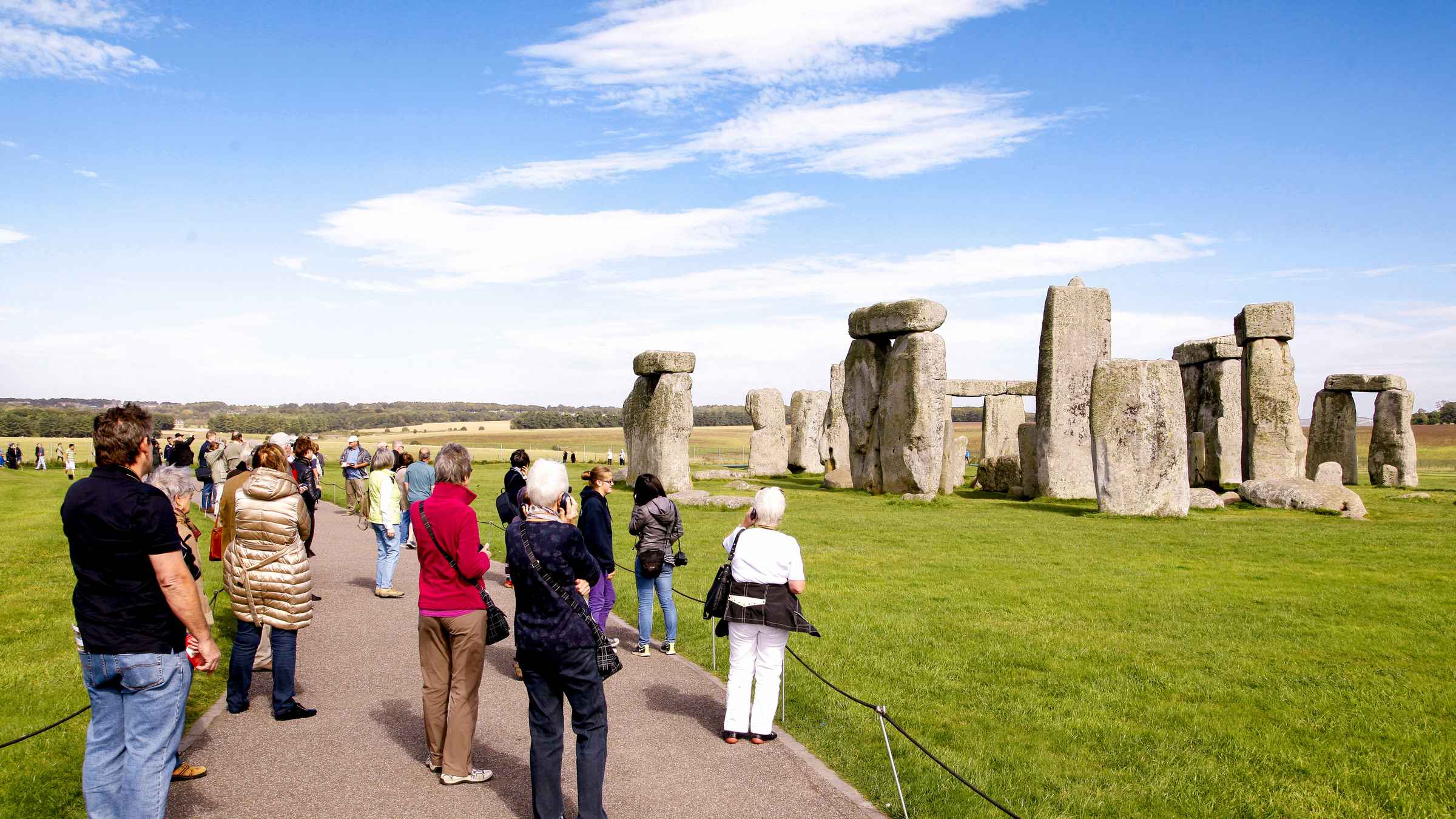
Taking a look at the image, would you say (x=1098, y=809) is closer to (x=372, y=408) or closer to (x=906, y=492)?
(x=906, y=492)

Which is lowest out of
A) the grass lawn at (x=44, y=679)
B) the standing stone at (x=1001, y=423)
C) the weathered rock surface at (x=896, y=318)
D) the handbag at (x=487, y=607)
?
the grass lawn at (x=44, y=679)

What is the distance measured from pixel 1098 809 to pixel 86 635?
5.10 m

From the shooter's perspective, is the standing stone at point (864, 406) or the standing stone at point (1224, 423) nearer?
the standing stone at point (864, 406)

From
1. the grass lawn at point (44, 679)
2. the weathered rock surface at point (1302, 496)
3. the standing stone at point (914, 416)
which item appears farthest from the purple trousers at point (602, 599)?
the weathered rock surface at point (1302, 496)

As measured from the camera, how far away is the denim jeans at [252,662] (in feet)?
21.7

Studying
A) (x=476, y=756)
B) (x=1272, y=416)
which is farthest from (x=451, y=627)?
(x=1272, y=416)

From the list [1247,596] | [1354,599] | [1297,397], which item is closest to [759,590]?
[1247,596]

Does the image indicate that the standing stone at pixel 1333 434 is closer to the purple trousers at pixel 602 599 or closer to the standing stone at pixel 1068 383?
the standing stone at pixel 1068 383

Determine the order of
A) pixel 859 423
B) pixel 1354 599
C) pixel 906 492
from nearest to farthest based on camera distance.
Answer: pixel 1354 599
pixel 906 492
pixel 859 423

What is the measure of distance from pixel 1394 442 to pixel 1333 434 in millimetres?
1516

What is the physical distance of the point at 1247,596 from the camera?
35.8 feet

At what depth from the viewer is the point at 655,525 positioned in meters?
8.06

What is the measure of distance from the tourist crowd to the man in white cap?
971 cm

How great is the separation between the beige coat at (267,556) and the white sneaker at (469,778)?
1674mm
